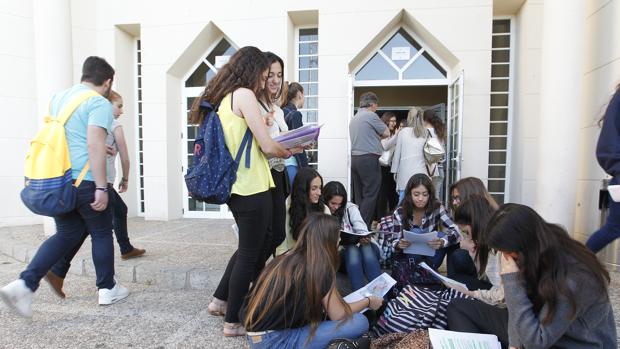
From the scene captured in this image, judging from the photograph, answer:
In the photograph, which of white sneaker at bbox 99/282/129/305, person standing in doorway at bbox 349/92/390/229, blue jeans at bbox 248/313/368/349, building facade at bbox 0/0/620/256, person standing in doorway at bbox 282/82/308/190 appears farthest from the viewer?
person standing in doorway at bbox 349/92/390/229

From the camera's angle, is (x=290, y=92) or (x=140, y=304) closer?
(x=140, y=304)

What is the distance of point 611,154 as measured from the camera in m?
2.52

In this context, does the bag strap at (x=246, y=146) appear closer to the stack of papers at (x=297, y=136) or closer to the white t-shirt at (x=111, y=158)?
the stack of papers at (x=297, y=136)

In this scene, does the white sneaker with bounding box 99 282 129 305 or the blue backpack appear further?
the white sneaker with bounding box 99 282 129 305

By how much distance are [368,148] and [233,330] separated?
111 inches

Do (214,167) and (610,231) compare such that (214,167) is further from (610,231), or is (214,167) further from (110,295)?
(610,231)

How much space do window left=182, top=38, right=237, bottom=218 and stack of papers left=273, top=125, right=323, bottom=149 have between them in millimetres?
4088

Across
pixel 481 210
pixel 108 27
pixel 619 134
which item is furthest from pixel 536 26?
pixel 108 27

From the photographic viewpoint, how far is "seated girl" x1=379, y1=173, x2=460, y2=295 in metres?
2.97

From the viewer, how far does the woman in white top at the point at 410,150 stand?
473 centimetres

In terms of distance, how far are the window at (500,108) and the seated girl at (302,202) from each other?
374cm

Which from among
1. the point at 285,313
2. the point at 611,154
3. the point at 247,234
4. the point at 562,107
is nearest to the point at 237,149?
the point at 247,234

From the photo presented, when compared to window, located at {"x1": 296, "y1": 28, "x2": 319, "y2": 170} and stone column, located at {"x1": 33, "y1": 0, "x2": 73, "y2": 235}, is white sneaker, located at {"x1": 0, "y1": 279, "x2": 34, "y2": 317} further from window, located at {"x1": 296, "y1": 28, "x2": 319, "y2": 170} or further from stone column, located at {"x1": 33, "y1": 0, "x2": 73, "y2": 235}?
window, located at {"x1": 296, "y1": 28, "x2": 319, "y2": 170}

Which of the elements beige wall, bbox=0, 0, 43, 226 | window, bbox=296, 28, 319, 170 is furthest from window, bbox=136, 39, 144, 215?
window, bbox=296, 28, 319, 170
